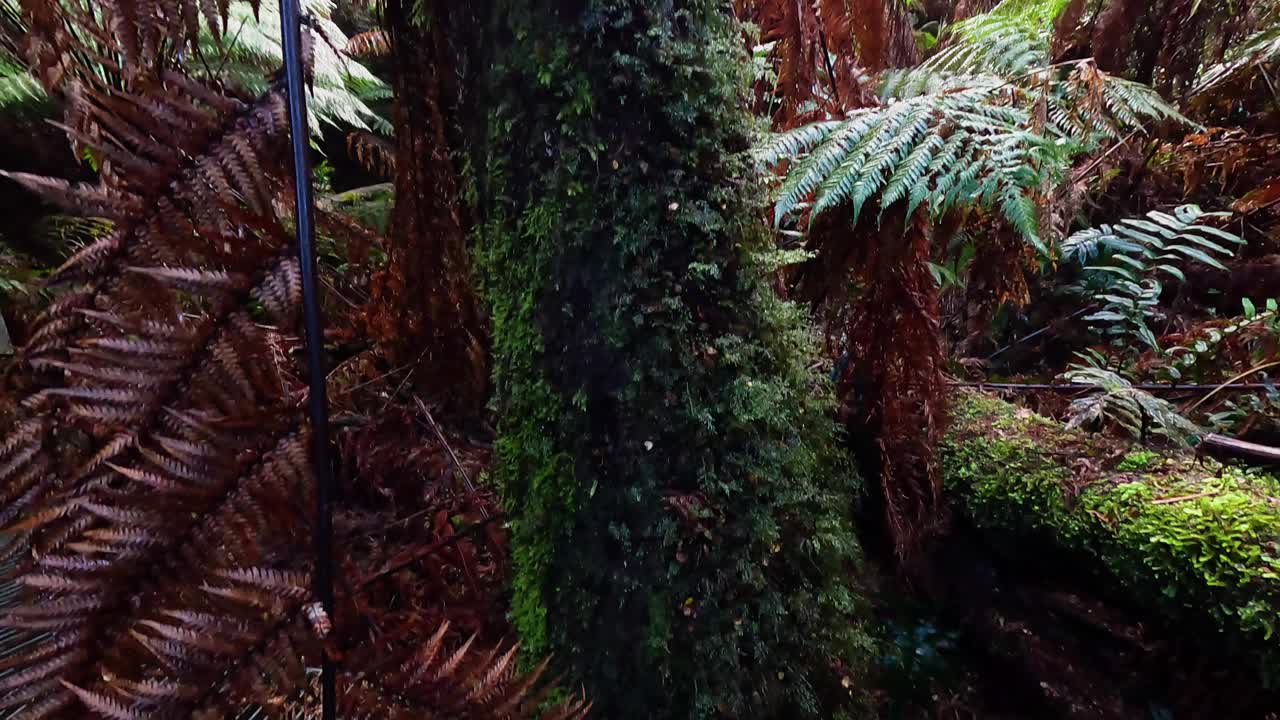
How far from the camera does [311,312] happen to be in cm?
59

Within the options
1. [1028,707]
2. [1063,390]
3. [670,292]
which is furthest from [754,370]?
[1063,390]

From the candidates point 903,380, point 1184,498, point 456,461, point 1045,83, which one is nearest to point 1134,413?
point 1184,498

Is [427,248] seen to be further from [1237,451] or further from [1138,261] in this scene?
[1138,261]

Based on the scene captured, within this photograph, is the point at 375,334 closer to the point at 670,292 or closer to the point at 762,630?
the point at 670,292

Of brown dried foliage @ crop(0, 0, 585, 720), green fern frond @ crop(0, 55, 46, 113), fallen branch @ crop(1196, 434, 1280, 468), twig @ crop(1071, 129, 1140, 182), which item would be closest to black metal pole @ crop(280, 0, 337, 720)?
brown dried foliage @ crop(0, 0, 585, 720)

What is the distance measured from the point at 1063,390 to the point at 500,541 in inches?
72.6

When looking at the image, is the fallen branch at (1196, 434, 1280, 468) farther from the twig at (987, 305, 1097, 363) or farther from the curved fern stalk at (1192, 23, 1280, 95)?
the curved fern stalk at (1192, 23, 1280, 95)

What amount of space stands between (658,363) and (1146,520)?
3.74ft

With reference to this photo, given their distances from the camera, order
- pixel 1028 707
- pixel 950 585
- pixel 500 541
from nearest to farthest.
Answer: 1. pixel 500 541
2. pixel 1028 707
3. pixel 950 585

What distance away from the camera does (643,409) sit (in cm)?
84

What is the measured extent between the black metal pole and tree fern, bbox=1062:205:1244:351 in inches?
102

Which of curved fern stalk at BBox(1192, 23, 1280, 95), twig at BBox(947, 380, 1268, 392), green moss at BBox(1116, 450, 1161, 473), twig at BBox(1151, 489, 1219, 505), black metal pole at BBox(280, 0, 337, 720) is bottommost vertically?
twig at BBox(1151, 489, 1219, 505)

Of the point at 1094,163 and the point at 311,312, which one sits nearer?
the point at 311,312

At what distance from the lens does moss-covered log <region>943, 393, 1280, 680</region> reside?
1.05 m
